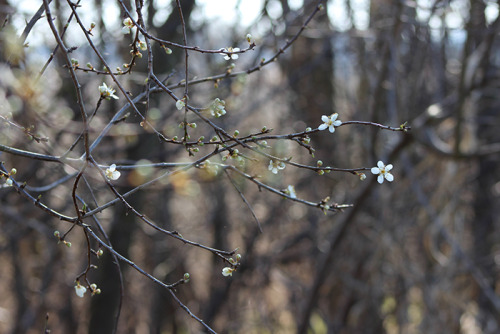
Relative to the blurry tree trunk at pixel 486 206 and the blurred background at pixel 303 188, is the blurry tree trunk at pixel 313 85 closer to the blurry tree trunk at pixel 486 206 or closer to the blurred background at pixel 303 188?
the blurred background at pixel 303 188

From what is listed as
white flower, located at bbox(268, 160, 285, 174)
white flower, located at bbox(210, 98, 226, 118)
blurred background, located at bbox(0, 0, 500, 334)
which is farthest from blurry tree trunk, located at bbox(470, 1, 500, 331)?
white flower, located at bbox(210, 98, 226, 118)

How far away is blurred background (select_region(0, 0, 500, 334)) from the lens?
13.6 ft

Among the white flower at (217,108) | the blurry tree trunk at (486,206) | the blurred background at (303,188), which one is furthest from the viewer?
the blurry tree trunk at (486,206)

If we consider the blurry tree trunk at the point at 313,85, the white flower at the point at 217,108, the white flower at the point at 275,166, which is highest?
the blurry tree trunk at the point at 313,85

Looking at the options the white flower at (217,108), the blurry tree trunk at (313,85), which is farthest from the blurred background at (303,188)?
the white flower at (217,108)

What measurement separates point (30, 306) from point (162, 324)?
1.88 metres

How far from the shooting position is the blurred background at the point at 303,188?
13.6 feet

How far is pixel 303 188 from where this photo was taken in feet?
22.4

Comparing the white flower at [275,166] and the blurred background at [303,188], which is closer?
the white flower at [275,166]

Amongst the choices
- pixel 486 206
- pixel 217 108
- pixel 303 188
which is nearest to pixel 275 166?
pixel 217 108

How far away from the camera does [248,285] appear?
660 centimetres

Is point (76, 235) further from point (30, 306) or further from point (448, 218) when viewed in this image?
point (448, 218)

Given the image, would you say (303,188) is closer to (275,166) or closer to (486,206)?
(486,206)

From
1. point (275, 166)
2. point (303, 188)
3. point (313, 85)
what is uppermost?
point (313, 85)
